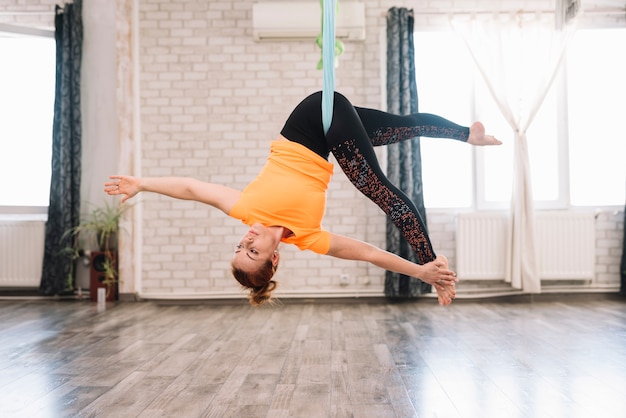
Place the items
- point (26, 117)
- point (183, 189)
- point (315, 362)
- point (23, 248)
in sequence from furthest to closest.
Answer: point (26, 117) < point (23, 248) < point (315, 362) < point (183, 189)

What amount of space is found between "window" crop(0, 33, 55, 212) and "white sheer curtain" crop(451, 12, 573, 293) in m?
4.38

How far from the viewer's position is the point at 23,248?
624cm

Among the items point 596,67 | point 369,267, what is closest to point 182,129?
point 369,267

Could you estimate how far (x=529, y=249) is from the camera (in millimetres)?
5898

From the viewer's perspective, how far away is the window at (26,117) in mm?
6410

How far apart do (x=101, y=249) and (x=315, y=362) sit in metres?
3.47

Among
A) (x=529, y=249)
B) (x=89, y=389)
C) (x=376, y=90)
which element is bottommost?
(x=89, y=389)

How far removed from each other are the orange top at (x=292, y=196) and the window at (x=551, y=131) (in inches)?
138

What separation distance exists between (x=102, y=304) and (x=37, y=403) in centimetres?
322

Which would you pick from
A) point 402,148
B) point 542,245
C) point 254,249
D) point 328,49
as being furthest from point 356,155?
point 542,245

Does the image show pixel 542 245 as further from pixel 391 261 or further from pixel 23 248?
pixel 23 248

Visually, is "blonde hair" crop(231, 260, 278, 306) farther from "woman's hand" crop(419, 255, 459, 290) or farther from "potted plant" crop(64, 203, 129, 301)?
"potted plant" crop(64, 203, 129, 301)

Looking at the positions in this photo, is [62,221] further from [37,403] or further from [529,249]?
[529,249]

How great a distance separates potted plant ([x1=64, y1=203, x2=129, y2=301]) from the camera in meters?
6.01
